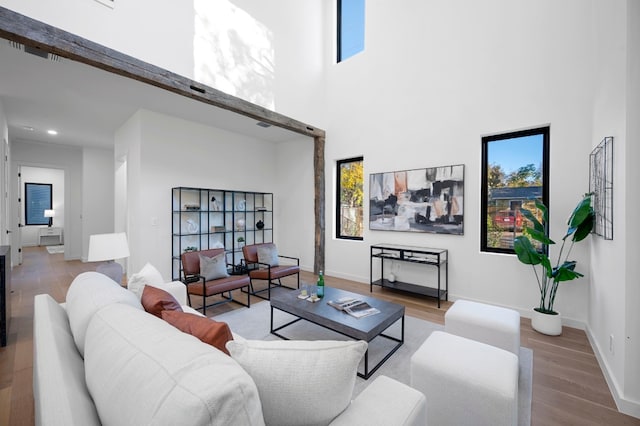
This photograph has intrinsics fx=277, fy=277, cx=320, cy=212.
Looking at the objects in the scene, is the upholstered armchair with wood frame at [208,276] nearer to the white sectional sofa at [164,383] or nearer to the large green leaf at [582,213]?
the white sectional sofa at [164,383]

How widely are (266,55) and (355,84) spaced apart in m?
1.64

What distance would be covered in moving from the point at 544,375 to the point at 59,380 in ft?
10.2

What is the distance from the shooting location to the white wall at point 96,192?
21.5 feet

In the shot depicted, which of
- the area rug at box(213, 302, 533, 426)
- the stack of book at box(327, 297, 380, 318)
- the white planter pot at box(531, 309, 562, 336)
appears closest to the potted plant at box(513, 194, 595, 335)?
the white planter pot at box(531, 309, 562, 336)

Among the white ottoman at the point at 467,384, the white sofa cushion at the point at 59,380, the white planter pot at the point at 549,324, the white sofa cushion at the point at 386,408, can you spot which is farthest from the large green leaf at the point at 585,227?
the white sofa cushion at the point at 59,380

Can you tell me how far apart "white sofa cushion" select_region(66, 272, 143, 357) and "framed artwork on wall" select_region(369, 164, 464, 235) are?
150 inches

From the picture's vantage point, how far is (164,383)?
683mm

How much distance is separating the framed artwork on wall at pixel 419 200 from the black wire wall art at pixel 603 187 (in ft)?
4.44

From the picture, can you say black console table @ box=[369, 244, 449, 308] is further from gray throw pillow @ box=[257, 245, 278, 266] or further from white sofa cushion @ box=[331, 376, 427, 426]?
white sofa cushion @ box=[331, 376, 427, 426]

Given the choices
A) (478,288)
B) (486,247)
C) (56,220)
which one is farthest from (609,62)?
(56,220)

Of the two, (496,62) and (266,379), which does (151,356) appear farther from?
(496,62)

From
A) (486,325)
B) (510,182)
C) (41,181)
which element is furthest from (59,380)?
(41,181)

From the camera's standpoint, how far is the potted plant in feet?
8.89

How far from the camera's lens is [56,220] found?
9703 millimetres
